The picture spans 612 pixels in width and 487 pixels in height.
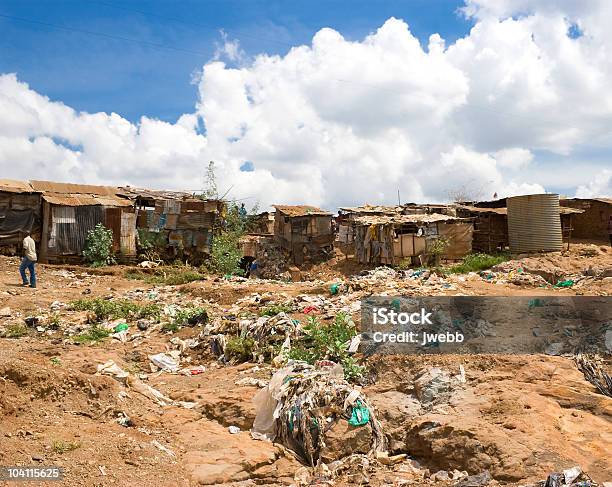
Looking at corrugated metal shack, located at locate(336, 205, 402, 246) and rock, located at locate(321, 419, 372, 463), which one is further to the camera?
corrugated metal shack, located at locate(336, 205, 402, 246)

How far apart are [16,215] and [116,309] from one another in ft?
28.3

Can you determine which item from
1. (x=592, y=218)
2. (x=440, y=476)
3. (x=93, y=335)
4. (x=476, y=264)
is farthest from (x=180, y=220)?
(x=592, y=218)

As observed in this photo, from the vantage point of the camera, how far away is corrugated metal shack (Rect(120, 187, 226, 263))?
17.6 meters

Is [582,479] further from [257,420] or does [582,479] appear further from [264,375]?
[264,375]

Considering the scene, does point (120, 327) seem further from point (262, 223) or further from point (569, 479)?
point (262, 223)

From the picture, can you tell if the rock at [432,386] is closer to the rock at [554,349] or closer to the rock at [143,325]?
the rock at [554,349]

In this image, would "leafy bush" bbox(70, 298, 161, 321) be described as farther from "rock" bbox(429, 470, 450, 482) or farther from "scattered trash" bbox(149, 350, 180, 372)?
"rock" bbox(429, 470, 450, 482)

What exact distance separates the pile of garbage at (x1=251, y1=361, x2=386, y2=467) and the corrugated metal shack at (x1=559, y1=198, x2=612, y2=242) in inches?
737

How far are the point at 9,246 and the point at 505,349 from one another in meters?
14.7

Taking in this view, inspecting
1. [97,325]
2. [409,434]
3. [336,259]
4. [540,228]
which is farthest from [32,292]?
[540,228]

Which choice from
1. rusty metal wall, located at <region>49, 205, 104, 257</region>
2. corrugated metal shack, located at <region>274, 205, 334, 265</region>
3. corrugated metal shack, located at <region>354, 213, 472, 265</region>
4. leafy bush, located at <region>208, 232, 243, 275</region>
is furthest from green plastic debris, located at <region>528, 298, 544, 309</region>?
rusty metal wall, located at <region>49, 205, 104, 257</region>

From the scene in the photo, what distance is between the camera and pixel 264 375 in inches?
239

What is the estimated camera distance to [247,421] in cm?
502

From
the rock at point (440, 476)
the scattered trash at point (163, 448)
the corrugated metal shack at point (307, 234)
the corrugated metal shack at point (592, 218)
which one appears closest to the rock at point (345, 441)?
the rock at point (440, 476)
